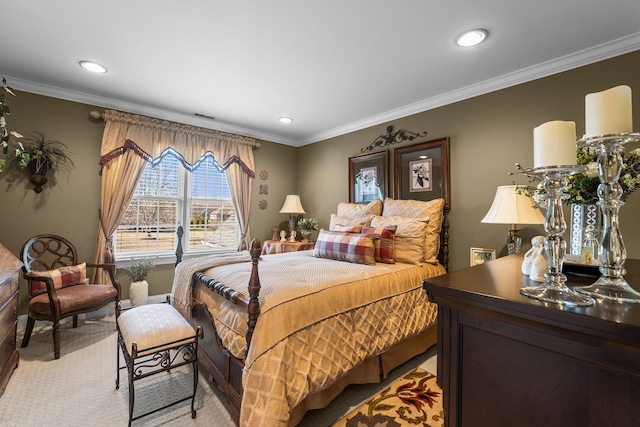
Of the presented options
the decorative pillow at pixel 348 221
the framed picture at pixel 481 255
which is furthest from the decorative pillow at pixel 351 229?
the framed picture at pixel 481 255

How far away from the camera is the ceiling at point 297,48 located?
1.92 metres

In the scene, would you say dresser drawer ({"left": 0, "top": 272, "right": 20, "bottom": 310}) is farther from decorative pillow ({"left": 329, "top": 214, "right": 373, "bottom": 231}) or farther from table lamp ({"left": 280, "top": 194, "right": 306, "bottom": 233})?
table lamp ({"left": 280, "top": 194, "right": 306, "bottom": 233})

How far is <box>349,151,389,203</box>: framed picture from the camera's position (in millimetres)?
3824

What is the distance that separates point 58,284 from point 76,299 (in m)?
0.42

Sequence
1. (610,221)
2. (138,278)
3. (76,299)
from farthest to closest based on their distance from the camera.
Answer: (138,278), (76,299), (610,221)

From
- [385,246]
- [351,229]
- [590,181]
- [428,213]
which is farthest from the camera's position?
[351,229]

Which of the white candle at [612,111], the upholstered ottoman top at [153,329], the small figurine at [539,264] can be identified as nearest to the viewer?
the white candle at [612,111]

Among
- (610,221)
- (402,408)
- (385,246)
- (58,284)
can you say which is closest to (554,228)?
(610,221)

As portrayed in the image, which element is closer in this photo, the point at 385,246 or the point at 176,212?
the point at 385,246

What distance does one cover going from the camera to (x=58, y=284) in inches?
113

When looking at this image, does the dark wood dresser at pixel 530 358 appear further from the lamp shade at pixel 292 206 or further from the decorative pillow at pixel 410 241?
the lamp shade at pixel 292 206

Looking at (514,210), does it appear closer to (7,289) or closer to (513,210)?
(513,210)

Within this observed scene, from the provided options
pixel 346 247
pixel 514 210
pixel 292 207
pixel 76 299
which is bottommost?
pixel 76 299

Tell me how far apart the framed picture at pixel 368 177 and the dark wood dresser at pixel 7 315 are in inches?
140
